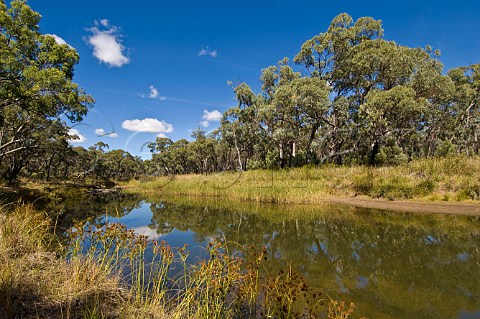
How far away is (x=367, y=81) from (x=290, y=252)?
26.6m

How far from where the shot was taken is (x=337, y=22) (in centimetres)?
3062

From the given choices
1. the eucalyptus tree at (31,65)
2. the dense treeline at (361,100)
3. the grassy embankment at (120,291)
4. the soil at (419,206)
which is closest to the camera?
the grassy embankment at (120,291)

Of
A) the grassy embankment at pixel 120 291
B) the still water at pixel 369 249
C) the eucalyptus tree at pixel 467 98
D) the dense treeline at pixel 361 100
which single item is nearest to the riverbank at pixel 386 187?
the still water at pixel 369 249

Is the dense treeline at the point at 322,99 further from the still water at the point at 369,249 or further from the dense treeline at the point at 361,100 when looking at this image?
the still water at the point at 369,249

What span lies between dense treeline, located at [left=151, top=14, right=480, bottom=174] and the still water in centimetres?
1476

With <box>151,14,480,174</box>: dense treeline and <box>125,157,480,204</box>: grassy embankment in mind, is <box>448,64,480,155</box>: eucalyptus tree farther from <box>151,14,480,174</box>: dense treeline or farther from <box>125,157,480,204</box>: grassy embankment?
<box>125,157,480,204</box>: grassy embankment

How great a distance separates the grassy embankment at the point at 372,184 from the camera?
52.7ft

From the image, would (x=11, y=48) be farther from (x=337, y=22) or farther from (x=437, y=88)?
(x=437, y=88)

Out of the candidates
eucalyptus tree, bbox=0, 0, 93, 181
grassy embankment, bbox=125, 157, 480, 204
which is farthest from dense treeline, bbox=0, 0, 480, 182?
grassy embankment, bbox=125, 157, 480, 204

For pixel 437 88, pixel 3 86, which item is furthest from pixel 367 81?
pixel 3 86

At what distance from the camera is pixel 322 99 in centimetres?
2683

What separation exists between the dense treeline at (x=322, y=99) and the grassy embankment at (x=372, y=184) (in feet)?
22.7

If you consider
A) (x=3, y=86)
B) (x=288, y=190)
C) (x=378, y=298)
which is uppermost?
(x=3, y=86)

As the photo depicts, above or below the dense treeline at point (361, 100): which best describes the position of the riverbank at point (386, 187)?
below
